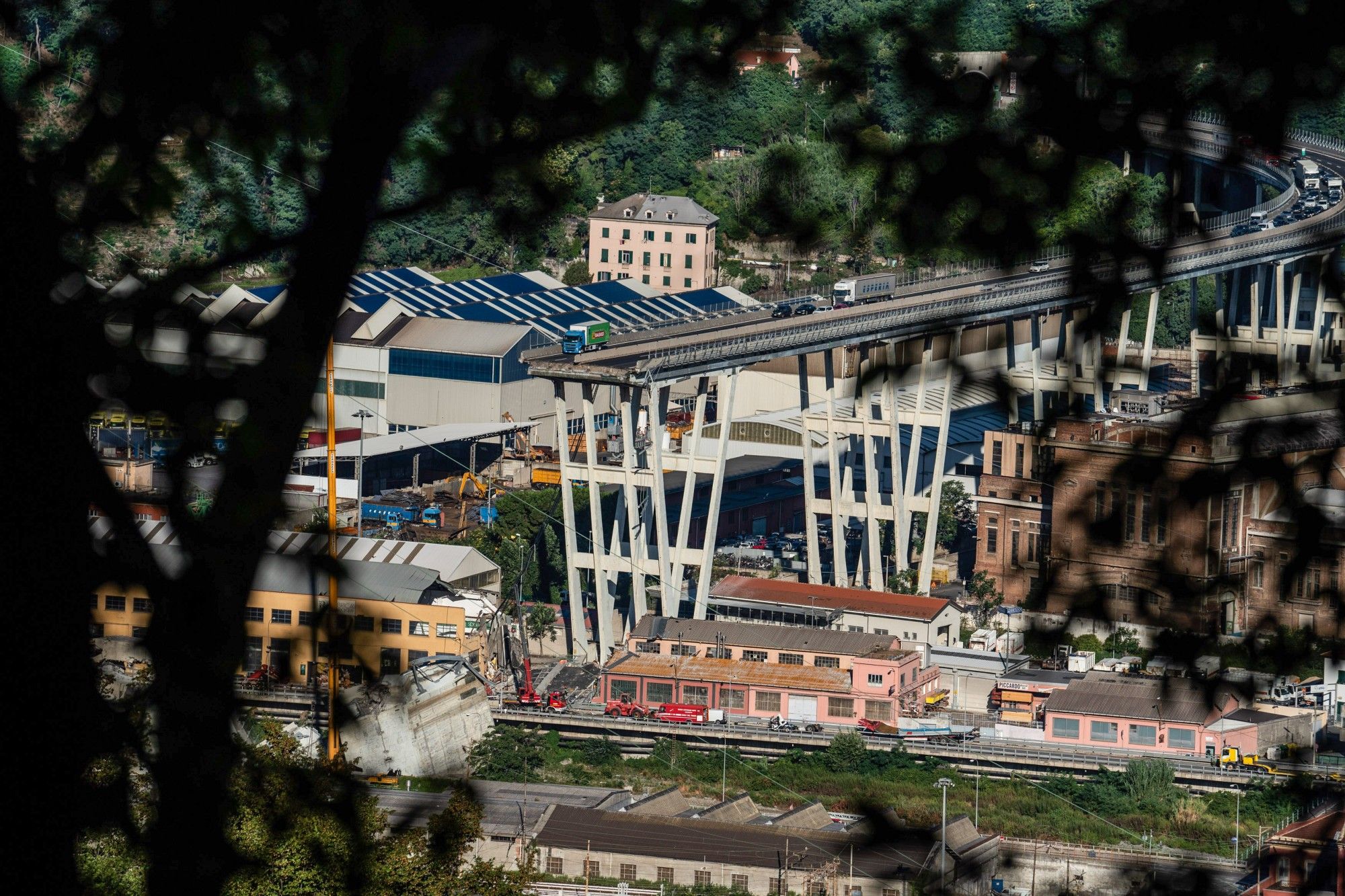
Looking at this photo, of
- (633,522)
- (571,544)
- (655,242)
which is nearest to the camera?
(571,544)

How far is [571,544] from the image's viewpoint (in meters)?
14.5

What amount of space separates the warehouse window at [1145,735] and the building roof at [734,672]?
2018mm

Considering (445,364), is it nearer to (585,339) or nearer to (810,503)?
(585,339)

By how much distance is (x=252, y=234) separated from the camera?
2.23 meters

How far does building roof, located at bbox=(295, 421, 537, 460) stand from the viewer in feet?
60.3

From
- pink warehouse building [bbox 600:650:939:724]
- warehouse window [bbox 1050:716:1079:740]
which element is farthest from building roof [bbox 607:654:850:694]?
warehouse window [bbox 1050:716:1079:740]

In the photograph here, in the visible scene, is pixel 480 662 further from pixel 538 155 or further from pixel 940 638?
pixel 538 155

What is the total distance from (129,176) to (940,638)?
40.7 ft

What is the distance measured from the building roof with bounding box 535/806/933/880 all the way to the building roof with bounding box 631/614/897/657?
3289 mm

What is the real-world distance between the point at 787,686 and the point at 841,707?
1.36 feet

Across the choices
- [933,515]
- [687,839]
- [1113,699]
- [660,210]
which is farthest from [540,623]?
[660,210]

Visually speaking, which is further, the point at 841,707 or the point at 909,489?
the point at 909,489

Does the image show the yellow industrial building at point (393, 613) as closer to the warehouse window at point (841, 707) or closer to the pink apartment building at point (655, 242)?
the warehouse window at point (841, 707)

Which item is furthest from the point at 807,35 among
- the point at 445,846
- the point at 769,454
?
the point at 445,846
